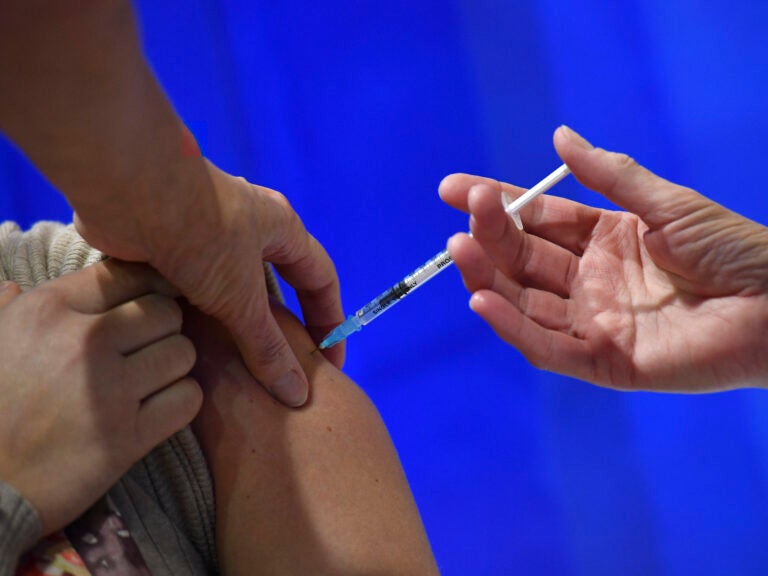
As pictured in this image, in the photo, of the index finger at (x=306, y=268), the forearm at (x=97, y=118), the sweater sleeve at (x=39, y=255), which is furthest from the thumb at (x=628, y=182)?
the sweater sleeve at (x=39, y=255)

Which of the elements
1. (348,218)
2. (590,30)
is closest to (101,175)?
(348,218)

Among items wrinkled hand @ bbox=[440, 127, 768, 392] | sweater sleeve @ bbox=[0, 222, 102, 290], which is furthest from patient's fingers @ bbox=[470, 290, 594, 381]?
sweater sleeve @ bbox=[0, 222, 102, 290]

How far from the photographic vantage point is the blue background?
1.29 meters

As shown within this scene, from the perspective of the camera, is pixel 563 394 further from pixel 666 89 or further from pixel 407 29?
pixel 407 29

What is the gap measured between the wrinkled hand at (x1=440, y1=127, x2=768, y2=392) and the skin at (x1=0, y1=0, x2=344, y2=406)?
219 mm

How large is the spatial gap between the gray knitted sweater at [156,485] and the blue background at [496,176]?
546 mm

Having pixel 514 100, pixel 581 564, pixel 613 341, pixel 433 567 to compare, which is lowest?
pixel 581 564

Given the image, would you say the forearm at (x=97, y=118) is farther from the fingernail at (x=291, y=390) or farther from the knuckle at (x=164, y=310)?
the fingernail at (x=291, y=390)

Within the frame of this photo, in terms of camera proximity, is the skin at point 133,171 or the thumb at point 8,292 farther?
the thumb at point 8,292

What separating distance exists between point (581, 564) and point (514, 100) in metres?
0.84

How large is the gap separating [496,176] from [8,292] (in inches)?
35.5

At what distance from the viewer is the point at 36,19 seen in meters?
0.48

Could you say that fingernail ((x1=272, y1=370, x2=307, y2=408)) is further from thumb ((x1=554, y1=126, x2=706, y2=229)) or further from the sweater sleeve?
thumb ((x1=554, y1=126, x2=706, y2=229))

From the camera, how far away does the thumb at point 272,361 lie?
0.79 meters
